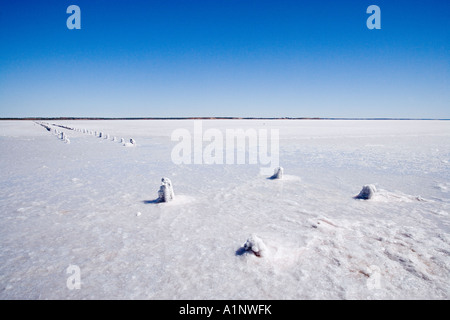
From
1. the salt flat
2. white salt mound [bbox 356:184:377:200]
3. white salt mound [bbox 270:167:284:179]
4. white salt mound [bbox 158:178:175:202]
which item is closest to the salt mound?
white salt mound [bbox 270:167:284:179]

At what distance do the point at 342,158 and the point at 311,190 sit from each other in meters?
3.98

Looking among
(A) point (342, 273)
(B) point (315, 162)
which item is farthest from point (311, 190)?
(B) point (315, 162)

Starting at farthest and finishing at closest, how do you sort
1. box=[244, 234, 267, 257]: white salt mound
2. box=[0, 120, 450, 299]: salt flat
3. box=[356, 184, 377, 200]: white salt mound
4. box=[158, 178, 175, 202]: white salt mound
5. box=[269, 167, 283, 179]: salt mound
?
box=[269, 167, 283, 179]: salt mound < box=[356, 184, 377, 200]: white salt mound < box=[158, 178, 175, 202]: white salt mound < box=[244, 234, 267, 257]: white salt mound < box=[0, 120, 450, 299]: salt flat

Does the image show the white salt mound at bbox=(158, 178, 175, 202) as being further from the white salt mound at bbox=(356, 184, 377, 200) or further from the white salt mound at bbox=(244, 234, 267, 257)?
the white salt mound at bbox=(356, 184, 377, 200)

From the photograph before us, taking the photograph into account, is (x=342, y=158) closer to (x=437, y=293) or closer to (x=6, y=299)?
(x=437, y=293)

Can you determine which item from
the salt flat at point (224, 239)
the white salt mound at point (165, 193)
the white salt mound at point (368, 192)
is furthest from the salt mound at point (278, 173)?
the white salt mound at point (165, 193)

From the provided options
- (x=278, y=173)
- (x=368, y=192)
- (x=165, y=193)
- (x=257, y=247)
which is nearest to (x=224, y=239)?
(x=257, y=247)

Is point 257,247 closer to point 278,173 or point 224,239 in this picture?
point 224,239

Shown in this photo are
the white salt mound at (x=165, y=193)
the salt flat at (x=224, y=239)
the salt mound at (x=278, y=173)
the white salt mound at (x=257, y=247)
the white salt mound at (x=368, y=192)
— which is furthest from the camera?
the salt mound at (x=278, y=173)

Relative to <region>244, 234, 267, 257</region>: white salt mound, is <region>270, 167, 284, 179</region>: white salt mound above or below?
above

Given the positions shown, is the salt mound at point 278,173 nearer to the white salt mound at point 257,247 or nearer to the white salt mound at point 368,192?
the white salt mound at point 368,192

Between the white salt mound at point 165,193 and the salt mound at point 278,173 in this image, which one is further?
the salt mound at point 278,173
